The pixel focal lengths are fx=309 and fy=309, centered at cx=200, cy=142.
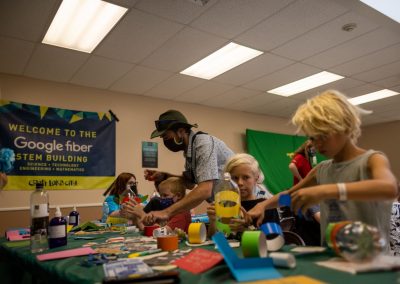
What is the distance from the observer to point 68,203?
414 centimetres

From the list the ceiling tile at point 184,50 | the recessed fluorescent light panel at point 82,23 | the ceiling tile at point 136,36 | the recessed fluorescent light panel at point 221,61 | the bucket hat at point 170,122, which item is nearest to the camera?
the bucket hat at point 170,122

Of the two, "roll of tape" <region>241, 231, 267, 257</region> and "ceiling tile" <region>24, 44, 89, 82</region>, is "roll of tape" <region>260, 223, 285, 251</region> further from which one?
"ceiling tile" <region>24, 44, 89, 82</region>

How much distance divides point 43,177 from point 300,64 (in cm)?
362

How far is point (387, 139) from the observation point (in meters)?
7.61

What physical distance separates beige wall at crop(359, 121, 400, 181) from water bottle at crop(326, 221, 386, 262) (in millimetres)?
7436

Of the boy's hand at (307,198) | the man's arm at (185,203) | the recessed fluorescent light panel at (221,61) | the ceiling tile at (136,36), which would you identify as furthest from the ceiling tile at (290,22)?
the boy's hand at (307,198)

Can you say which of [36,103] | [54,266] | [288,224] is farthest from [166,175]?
[36,103]

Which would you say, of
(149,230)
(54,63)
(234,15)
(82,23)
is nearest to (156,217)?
(149,230)

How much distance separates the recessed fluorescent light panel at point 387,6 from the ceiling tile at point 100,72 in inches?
101

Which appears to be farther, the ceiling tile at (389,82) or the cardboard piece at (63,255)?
the ceiling tile at (389,82)

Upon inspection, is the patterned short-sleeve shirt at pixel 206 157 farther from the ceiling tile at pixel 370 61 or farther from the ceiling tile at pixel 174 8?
the ceiling tile at pixel 370 61

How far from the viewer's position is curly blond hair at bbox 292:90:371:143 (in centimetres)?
94

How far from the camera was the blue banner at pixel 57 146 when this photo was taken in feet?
12.7

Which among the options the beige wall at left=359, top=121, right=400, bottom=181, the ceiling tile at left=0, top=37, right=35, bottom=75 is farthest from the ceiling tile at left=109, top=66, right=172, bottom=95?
the beige wall at left=359, top=121, right=400, bottom=181
